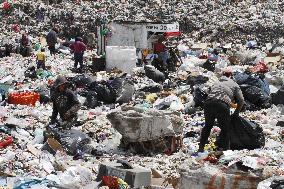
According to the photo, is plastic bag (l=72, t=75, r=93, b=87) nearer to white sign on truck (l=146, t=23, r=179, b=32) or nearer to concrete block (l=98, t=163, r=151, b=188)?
white sign on truck (l=146, t=23, r=179, b=32)

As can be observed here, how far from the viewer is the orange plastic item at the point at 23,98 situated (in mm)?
10891

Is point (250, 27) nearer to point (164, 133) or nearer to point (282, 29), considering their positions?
point (282, 29)

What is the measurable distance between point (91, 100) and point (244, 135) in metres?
4.26

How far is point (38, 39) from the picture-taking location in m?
22.4

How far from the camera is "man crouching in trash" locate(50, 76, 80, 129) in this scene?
809cm

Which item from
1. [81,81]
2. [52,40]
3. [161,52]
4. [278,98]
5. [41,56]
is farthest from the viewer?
[52,40]

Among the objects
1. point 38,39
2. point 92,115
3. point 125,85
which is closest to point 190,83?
point 125,85

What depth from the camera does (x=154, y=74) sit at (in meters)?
13.5

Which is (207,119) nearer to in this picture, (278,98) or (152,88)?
(278,98)

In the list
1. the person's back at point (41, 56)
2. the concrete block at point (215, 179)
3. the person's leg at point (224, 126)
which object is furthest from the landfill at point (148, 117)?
the person's back at point (41, 56)

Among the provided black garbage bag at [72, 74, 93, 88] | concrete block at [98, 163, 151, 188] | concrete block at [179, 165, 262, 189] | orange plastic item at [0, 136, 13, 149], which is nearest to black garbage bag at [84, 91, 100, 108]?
black garbage bag at [72, 74, 93, 88]

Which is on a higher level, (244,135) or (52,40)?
(52,40)

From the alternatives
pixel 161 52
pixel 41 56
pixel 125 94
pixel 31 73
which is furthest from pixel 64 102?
pixel 41 56

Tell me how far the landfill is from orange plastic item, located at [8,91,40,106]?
19 millimetres
